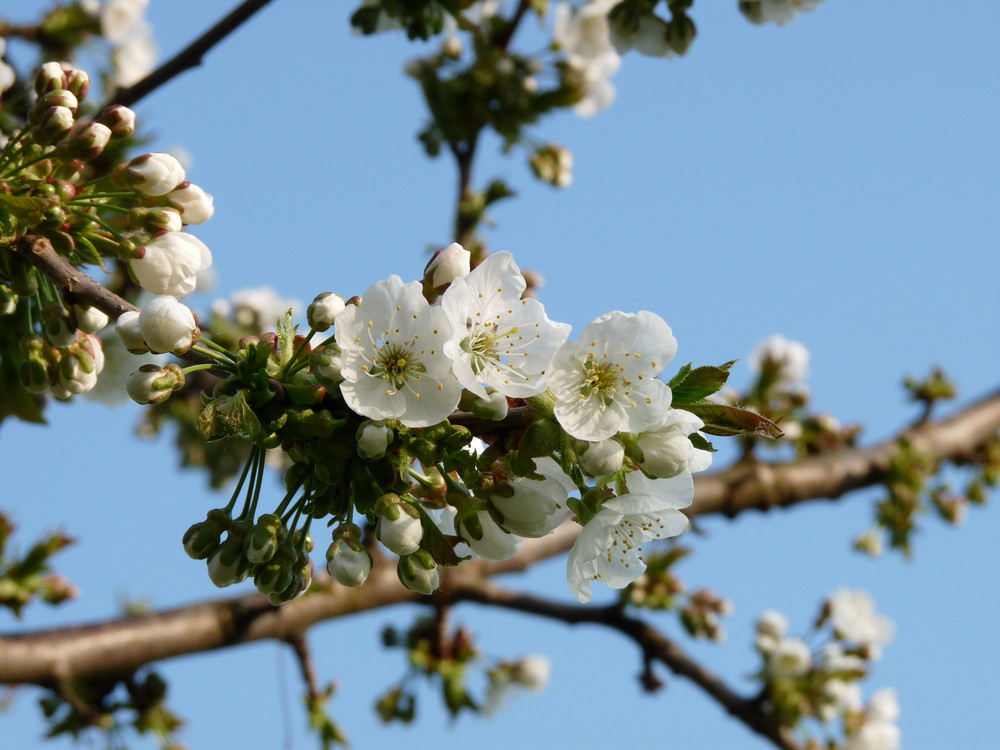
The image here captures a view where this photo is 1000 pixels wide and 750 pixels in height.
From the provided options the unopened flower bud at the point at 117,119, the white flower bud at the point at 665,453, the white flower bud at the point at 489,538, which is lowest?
the white flower bud at the point at 489,538

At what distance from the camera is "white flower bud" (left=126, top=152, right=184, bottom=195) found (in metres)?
1.79

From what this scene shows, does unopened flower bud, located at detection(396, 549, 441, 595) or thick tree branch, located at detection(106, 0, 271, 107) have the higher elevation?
thick tree branch, located at detection(106, 0, 271, 107)

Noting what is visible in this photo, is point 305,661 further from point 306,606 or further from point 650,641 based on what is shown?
point 650,641

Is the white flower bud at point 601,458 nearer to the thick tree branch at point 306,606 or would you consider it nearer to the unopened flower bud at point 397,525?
the unopened flower bud at point 397,525

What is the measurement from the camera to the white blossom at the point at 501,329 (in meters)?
1.45

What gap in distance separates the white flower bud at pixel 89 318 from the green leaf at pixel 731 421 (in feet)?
3.60

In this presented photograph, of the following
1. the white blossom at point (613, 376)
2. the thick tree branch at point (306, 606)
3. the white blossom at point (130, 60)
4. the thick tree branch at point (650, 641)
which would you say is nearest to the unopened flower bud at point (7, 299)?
the white blossom at point (613, 376)

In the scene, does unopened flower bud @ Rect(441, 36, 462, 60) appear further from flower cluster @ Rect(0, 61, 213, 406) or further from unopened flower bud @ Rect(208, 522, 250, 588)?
unopened flower bud @ Rect(208, 522, 250, 588)

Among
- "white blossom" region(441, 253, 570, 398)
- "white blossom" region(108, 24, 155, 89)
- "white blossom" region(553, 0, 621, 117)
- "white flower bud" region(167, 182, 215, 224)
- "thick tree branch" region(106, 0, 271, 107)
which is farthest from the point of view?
"white blossom" region(108, 24, 155, 89)

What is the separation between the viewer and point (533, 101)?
4219mm

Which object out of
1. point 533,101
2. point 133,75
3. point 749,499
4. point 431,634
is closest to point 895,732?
point 749,499

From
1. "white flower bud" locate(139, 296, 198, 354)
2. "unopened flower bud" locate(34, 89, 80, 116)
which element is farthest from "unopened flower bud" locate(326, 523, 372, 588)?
"unopened flower bud" locate(34, 89, 80, 116)

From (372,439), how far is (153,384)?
1.22 ft

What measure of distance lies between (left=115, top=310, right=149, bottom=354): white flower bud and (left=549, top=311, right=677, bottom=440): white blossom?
2.13ft
